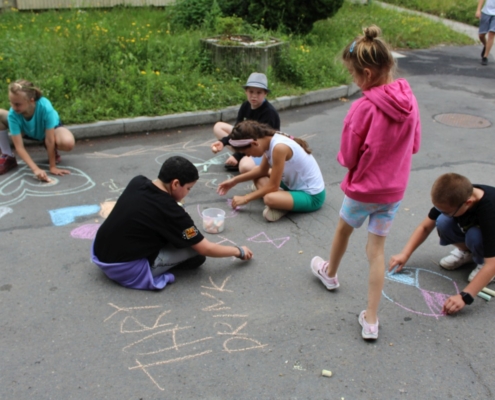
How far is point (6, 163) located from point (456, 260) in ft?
13.3

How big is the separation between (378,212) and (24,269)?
2.31 metres

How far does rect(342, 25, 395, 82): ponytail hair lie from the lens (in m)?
2.39

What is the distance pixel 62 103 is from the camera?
593 cm

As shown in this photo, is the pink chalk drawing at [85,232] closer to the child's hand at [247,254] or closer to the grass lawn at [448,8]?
the child's hand at [247,254]

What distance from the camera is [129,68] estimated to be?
21.9ft

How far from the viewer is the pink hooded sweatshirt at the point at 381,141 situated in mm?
2441

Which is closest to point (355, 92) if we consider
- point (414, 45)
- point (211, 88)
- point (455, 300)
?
point (211, 88)

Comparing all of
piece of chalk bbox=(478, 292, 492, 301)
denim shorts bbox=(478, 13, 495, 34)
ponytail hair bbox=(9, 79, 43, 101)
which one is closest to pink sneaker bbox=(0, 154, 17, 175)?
ponytail hair bbox=(9, 79, 43, 101)

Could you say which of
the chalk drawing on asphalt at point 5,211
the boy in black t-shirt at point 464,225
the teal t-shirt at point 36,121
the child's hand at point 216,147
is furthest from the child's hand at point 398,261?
the teal t-shirt at point 36,121

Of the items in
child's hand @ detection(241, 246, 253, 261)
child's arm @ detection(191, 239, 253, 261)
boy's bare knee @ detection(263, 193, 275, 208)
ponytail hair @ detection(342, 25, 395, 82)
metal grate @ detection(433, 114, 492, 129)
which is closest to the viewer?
ponytail hair @ detection(342, 25, 395, 82)

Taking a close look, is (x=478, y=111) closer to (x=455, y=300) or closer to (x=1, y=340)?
(x=455, y=300)

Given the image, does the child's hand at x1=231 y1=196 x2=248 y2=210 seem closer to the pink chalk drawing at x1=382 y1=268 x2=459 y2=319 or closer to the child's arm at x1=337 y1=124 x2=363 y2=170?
the pink chalk drawing at x1=382 y1=268 x2=459 y2=319

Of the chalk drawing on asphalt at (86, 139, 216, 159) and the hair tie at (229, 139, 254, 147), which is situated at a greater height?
the hair tie at (229, 139, 254, 147)

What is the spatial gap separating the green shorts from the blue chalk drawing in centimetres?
164
